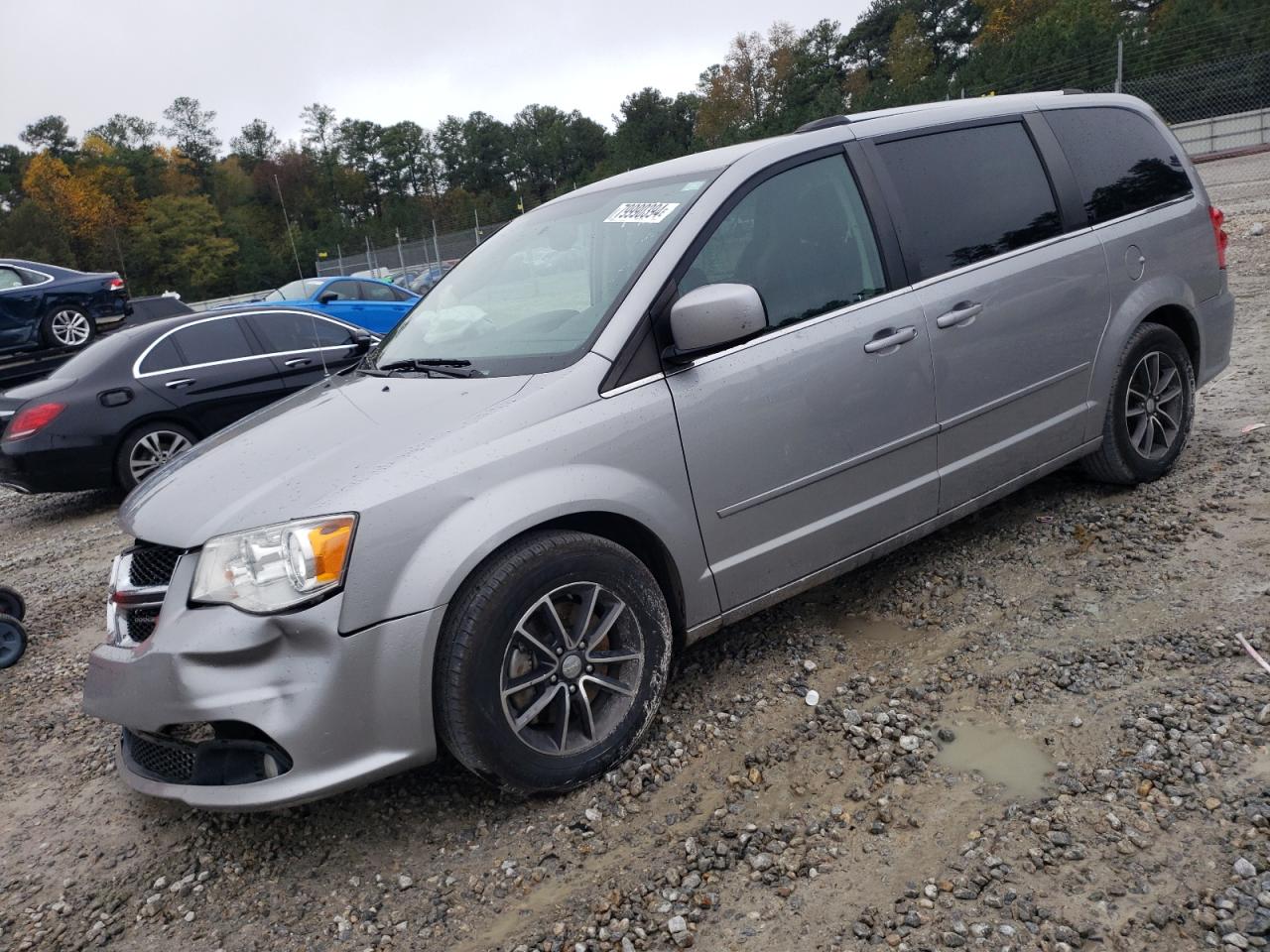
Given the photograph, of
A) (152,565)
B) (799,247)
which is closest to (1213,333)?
(799,247)

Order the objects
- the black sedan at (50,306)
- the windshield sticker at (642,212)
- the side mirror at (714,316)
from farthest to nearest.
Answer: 1. the black sedan at (50,306)
2. the windshield sticker at (642,212)
3. the side mirror at (714,316)

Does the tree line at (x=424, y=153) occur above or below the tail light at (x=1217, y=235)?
above

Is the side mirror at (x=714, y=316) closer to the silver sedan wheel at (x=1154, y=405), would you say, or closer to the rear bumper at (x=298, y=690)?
the rear bumper at (x=298, y=690)

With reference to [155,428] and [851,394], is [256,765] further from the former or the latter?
[155,428]

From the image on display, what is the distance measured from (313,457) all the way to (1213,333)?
437cm

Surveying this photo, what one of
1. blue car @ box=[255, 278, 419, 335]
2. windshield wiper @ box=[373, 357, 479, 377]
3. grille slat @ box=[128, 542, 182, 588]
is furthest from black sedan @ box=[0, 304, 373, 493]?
grille slat @ box=[128, 542, 182, 588]

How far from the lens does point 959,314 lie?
387 centimetres

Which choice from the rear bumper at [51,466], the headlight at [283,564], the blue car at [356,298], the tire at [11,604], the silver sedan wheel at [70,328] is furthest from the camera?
the blue car at [356,298]

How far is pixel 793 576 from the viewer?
3.57m

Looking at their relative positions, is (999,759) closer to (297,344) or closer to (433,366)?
(433,366)

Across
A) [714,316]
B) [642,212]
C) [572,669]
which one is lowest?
[572,669]

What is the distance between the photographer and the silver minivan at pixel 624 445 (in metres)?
2.74

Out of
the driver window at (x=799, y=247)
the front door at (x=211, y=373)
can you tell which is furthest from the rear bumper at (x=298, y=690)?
the front door at (x=211, y=373)

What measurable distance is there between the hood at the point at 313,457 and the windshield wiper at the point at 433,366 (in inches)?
2.6
